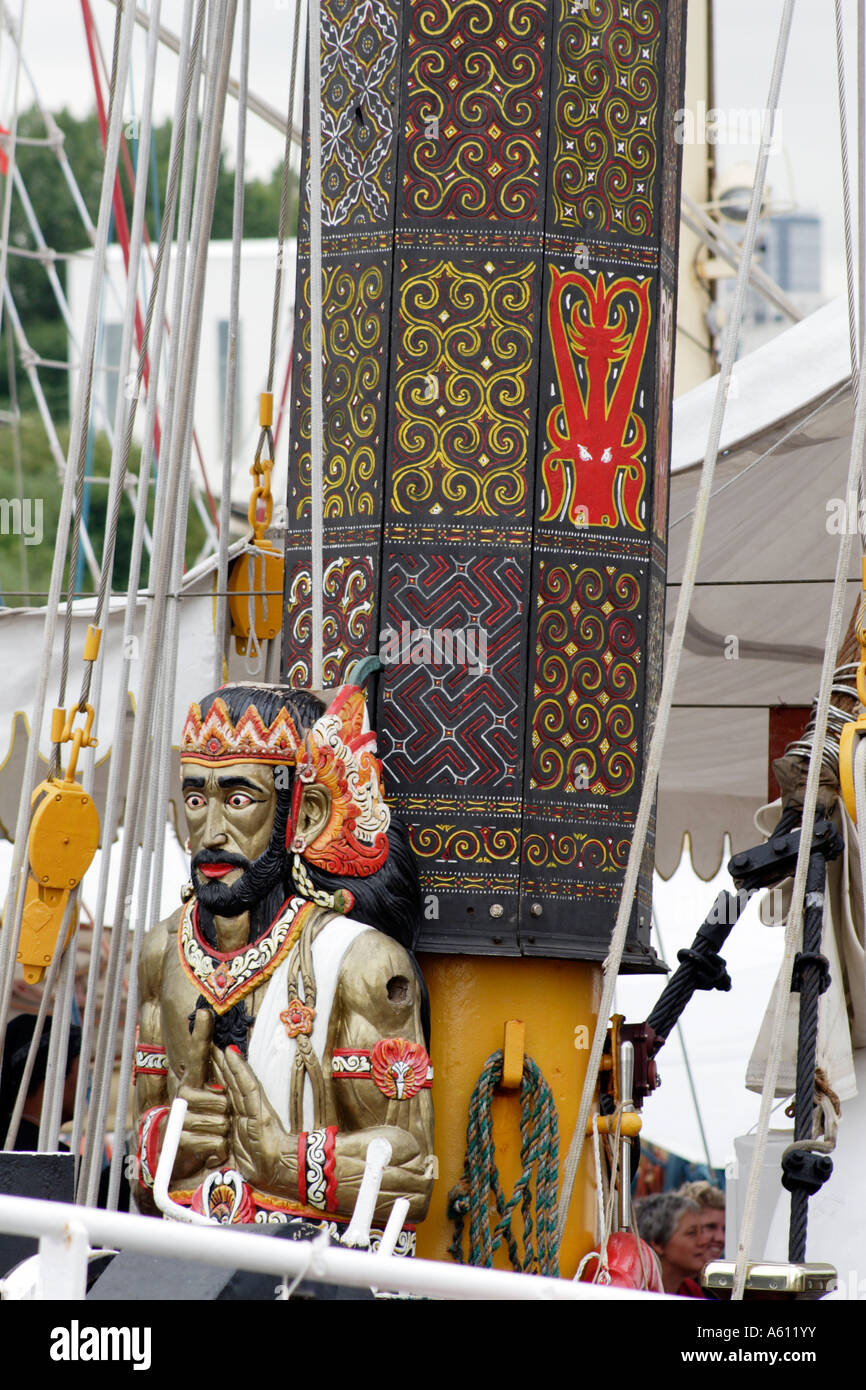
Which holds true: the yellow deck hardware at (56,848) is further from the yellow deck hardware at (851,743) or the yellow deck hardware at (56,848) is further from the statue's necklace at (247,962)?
the yellow deck hardware at (851,743)

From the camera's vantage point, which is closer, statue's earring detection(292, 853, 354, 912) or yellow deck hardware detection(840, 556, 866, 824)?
statue's earring detection(292, 853, 354, 912)

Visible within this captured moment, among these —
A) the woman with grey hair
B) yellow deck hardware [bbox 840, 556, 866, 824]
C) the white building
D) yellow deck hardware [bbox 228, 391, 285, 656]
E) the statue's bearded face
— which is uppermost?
the white building

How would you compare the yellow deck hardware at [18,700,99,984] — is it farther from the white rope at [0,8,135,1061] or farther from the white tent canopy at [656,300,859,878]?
the white tent canopy at [656,300,859,878]

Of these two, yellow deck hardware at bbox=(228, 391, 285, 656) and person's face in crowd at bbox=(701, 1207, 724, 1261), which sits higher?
yellow deck hardware at bbox=(228, 391, 285, 656)

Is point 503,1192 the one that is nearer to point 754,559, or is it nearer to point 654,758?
point 654,758

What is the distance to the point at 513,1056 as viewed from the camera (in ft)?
13.6

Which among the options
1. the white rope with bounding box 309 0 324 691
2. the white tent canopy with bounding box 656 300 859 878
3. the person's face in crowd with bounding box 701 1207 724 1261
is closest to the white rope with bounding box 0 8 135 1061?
the white rope with bounding box 309 0 324 691

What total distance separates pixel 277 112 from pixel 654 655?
14.3 ft

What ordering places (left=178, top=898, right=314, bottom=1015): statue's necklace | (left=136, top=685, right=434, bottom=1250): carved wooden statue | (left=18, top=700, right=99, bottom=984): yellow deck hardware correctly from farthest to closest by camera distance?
1. (left=18, top=700, right=99, bottom=984): yellow deck hardware
2. (left=178, top=898, right=314, bottom=1015): statue's necklace
3. (left=136, top=685, right=434, bottom=1250): carved wooden statue

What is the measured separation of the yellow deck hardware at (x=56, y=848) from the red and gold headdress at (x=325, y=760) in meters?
0.61

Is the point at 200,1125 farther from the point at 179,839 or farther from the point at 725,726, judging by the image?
the point at 725,726

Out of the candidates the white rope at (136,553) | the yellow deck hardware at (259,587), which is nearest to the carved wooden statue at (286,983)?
the white rope at (136,553)

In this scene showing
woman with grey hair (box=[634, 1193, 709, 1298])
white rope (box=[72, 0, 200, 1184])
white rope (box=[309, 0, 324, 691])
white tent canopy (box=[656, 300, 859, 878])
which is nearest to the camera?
white rope (box=[309, 0, 324, 691])

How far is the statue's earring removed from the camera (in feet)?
12.9
